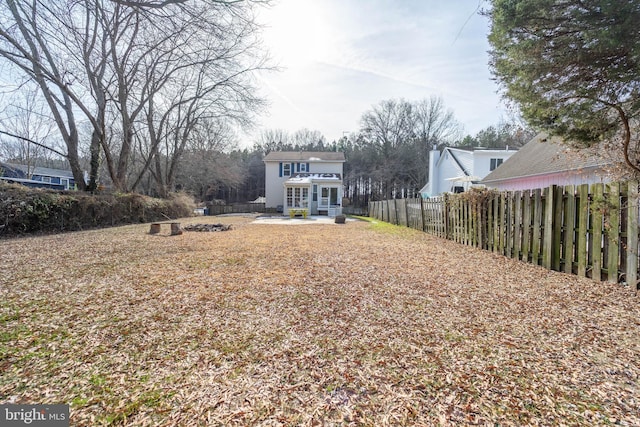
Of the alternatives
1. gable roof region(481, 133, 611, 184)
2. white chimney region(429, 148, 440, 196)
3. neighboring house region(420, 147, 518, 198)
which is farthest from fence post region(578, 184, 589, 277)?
white chimney region(429, 148, 440, 196)

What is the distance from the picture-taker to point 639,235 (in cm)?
391

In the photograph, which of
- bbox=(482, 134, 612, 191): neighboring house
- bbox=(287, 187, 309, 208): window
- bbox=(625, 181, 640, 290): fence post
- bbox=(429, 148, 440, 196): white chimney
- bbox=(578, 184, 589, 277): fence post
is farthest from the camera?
bbox=(429, 148, 440, 196): white chimney

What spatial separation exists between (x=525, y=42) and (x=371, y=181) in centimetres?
3426

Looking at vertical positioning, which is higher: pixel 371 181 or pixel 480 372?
pixel 371 181

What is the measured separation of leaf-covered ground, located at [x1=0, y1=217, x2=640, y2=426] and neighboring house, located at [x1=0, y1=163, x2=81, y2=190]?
31071mm

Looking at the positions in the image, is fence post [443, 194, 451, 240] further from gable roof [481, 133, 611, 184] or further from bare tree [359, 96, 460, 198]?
bare tree [359, 96, 460, 198]

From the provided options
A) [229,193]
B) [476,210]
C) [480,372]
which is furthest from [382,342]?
[229,193]

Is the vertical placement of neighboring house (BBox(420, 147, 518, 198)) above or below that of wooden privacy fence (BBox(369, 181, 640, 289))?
above

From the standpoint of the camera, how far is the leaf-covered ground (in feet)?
5.79

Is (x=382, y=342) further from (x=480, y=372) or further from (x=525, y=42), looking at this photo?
(x=525, y=42)

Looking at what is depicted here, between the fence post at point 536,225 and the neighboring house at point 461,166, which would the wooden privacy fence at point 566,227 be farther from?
the neighboring house at point 461,166

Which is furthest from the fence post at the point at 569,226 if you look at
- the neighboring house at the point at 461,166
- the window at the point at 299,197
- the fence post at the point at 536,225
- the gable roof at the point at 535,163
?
the window at the point at 299,197

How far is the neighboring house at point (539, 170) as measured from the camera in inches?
399

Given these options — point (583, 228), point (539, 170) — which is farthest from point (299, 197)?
point (583, 228)
